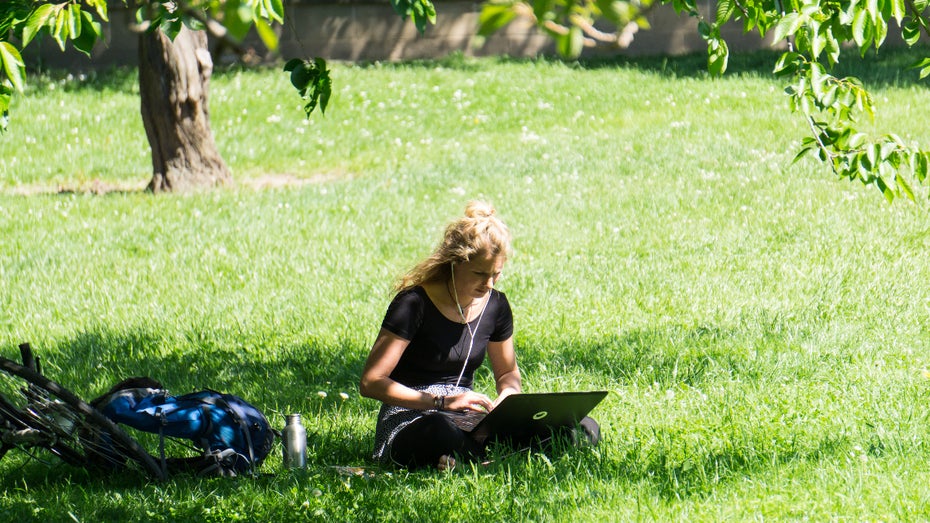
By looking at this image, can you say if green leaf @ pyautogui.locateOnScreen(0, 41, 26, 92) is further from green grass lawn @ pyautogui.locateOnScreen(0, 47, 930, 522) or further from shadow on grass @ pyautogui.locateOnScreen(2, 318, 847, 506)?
shadow on grass @ pyautogui.locateOnScreen(2, 318, 847, 506)

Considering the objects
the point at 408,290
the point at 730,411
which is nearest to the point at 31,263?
the point at 408,290

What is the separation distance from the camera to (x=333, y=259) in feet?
27.2

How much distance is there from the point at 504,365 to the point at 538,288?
2.54 metres

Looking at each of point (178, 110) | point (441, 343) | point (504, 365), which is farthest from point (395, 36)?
point (441, 343)

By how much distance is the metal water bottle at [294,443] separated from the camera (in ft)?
14.7

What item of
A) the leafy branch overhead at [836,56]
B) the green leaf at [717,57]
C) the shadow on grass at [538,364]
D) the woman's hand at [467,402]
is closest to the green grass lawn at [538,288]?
the shadow on grass at [538,364]

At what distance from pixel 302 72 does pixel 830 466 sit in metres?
2.32

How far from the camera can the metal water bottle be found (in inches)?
176

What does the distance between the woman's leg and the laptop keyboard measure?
0.09 meters

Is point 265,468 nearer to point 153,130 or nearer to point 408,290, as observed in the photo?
point 408,290

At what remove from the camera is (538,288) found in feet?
24.1

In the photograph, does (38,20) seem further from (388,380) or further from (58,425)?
(388,380)

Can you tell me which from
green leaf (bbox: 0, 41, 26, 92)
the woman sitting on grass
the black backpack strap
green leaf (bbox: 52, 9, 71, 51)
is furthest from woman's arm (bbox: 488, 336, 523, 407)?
green leaf (bbox: 0, 41, 26, 92)

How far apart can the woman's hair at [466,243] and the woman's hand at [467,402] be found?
466 millimetres
